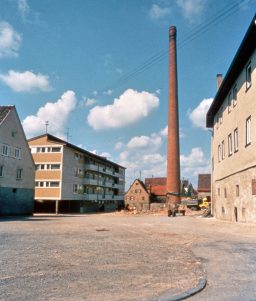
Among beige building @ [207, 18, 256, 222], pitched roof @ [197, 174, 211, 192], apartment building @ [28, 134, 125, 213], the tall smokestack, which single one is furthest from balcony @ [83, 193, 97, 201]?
beige building @ [207, 18, 256, 222]

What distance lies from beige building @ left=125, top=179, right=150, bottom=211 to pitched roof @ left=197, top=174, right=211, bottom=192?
14864 millimetres

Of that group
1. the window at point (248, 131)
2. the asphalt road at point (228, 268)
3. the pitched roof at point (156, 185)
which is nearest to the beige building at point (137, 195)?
the pitched roof at point (156, 185)

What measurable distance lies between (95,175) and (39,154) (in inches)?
669

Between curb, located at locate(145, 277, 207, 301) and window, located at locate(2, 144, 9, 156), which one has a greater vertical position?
window, located at locate(2, 144, 9, 156)

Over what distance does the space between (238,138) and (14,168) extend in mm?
26178

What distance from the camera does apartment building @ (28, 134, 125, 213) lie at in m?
60.8

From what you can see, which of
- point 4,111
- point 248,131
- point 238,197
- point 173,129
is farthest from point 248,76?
point 173,129

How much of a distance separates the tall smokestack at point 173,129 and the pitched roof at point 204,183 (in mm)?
36231

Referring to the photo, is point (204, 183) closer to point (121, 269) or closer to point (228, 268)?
point (228, 268)

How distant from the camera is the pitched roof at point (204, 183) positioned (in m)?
91.6

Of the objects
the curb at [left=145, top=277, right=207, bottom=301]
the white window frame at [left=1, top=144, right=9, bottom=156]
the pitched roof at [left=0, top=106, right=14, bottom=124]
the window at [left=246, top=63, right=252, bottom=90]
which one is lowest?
the curb at [left=145, top=277, right=207, bottom=301]

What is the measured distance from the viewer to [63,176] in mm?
61219

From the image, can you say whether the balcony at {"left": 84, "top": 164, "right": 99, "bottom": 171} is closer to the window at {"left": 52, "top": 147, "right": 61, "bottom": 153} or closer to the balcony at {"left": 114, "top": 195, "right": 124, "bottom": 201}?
the window at {"left": 52, "top": 147, "right": 61, "bottom": 153}

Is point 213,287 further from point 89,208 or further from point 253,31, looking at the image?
point 89,208
